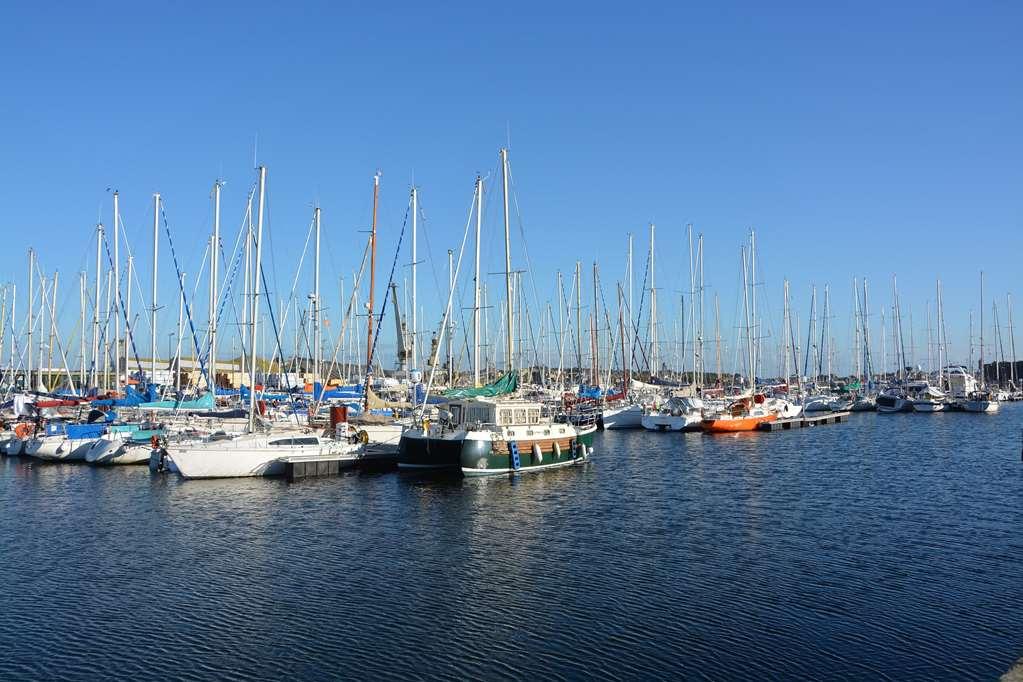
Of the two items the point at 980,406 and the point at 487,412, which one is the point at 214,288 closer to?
the point at 487,412

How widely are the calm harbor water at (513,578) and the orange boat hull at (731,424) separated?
108 ft

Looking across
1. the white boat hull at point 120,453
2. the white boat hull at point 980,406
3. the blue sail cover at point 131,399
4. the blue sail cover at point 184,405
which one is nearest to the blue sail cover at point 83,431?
the blue sail cover at point 184,405

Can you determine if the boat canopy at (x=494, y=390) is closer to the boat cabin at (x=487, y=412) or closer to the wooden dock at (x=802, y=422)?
the boat cabin at (x=487, y=412)

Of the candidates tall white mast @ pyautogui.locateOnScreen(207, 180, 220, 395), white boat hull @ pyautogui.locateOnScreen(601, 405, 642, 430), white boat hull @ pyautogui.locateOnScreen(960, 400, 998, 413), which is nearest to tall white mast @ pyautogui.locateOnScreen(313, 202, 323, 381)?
tall white mast @ pyautogui.locateOnScreen(207, 180, 220, 395)

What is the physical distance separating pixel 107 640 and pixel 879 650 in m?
17.7

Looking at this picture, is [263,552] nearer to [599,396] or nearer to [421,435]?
[421,435]

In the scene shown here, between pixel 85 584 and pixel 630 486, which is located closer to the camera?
pixel 85 584

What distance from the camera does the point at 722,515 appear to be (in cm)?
3681

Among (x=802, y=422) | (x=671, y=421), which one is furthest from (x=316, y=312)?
(x=802, y=422)

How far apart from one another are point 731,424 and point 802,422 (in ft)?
45.8

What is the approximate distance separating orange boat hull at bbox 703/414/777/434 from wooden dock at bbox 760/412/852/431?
32.5 inches

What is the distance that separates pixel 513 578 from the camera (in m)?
26.2

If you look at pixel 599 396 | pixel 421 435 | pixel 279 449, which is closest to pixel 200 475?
pixel 279 449

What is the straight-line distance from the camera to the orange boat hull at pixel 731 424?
81062 mm
